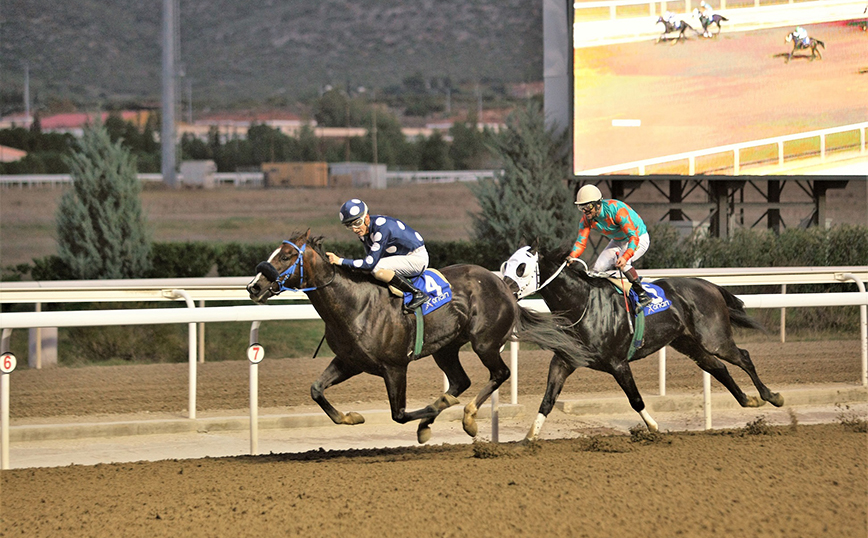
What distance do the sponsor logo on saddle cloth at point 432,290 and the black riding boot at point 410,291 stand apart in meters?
0.02

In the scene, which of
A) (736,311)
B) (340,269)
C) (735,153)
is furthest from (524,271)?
(735,153)

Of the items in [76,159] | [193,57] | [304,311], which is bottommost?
[304,311]

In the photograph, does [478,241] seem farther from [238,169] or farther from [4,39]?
[4,39]

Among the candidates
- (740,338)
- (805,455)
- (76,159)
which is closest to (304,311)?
(805,455)

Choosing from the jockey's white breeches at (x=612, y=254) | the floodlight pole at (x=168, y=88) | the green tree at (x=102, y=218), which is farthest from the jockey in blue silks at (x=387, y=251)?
the floodlight pole at (x=168, y=88)

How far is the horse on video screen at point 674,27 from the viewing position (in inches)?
472

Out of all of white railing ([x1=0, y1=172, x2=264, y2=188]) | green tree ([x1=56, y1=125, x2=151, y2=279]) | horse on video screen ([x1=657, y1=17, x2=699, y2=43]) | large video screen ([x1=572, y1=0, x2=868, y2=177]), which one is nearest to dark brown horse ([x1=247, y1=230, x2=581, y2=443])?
large video screen ([x1=572, y1=0, x2=868, y2=177])

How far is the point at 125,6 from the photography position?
67000mm

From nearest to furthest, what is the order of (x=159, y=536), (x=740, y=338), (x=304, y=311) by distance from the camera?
(x=159, y=536)
(x=304, y=311)
(x=740, y=338)

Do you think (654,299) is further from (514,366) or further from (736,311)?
(514,366)

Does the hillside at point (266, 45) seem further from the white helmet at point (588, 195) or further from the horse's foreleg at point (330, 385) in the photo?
the horse's foreleg at point (330, 385)

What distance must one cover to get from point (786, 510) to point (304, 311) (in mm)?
2582

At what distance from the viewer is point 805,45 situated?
11.9m

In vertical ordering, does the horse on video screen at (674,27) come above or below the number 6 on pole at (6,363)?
above
